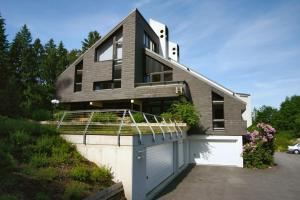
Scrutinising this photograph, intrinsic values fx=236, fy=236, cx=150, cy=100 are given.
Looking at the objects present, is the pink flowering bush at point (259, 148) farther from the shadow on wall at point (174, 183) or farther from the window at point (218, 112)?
the shadow on wall at point (174, 183)

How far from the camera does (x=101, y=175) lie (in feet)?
28.1

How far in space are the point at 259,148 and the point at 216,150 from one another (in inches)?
129

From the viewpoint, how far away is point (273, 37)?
13836 millimetres

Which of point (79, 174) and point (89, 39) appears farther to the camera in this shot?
point (89, 39)

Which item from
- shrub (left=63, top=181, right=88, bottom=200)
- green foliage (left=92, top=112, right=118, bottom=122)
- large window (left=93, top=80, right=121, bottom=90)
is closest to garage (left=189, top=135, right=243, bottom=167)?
large window (left=93, top=80, right=121, bottom=90)

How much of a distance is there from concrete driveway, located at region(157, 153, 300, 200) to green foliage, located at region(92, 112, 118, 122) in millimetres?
4341

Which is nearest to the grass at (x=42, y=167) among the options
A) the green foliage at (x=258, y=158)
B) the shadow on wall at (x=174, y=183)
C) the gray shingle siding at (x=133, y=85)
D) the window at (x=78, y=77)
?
the shadow on wall at (x=174, y=183)

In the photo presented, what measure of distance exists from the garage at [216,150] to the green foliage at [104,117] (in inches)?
384

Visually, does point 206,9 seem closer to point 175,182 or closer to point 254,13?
point 254,13

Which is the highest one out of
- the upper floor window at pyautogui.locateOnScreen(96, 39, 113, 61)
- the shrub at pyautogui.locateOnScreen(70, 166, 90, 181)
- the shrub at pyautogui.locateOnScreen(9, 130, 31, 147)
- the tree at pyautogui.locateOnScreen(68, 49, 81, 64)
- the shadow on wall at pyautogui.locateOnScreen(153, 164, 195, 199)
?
the tree at pyautogui.locateOnScreen(68, 49, 81, 64)

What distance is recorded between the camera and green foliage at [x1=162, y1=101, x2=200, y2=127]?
1801 cm

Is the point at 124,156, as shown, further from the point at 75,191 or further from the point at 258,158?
the point at 258,158

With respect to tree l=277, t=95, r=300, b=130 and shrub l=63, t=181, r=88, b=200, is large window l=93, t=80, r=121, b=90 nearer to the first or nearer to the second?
shrub l=63, t=181, r=88, b=200

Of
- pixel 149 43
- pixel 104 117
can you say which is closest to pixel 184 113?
pixel 104 117
